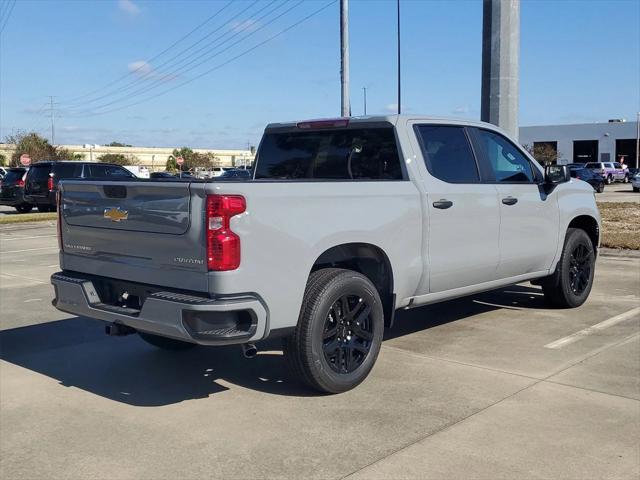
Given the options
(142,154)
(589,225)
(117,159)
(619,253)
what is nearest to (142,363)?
(589,225)

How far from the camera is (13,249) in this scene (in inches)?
579

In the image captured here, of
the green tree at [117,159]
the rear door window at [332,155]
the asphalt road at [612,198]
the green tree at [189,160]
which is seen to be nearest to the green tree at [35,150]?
the green tree at [117,159]

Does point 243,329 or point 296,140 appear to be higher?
point 296,140

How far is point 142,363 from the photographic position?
597 centimetres

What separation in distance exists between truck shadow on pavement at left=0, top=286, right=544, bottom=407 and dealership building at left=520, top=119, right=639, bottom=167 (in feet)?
254

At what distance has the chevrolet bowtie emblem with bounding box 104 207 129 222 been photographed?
15.7ft

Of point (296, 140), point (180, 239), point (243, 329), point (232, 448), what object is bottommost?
point (232, 448)

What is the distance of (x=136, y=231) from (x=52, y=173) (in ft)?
66.8

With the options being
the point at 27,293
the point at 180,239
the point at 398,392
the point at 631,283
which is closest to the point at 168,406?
the point at 180,239

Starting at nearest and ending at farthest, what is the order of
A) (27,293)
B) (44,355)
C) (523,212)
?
1. (44,355)
2. (523,212)
3. (27,293)

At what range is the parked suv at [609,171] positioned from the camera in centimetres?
5572

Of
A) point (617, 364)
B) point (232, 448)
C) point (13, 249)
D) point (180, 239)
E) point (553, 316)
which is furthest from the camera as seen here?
point (13, 249)

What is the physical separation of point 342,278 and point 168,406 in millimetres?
1538

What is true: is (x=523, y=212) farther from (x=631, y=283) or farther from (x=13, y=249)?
(x=13, y=249)
